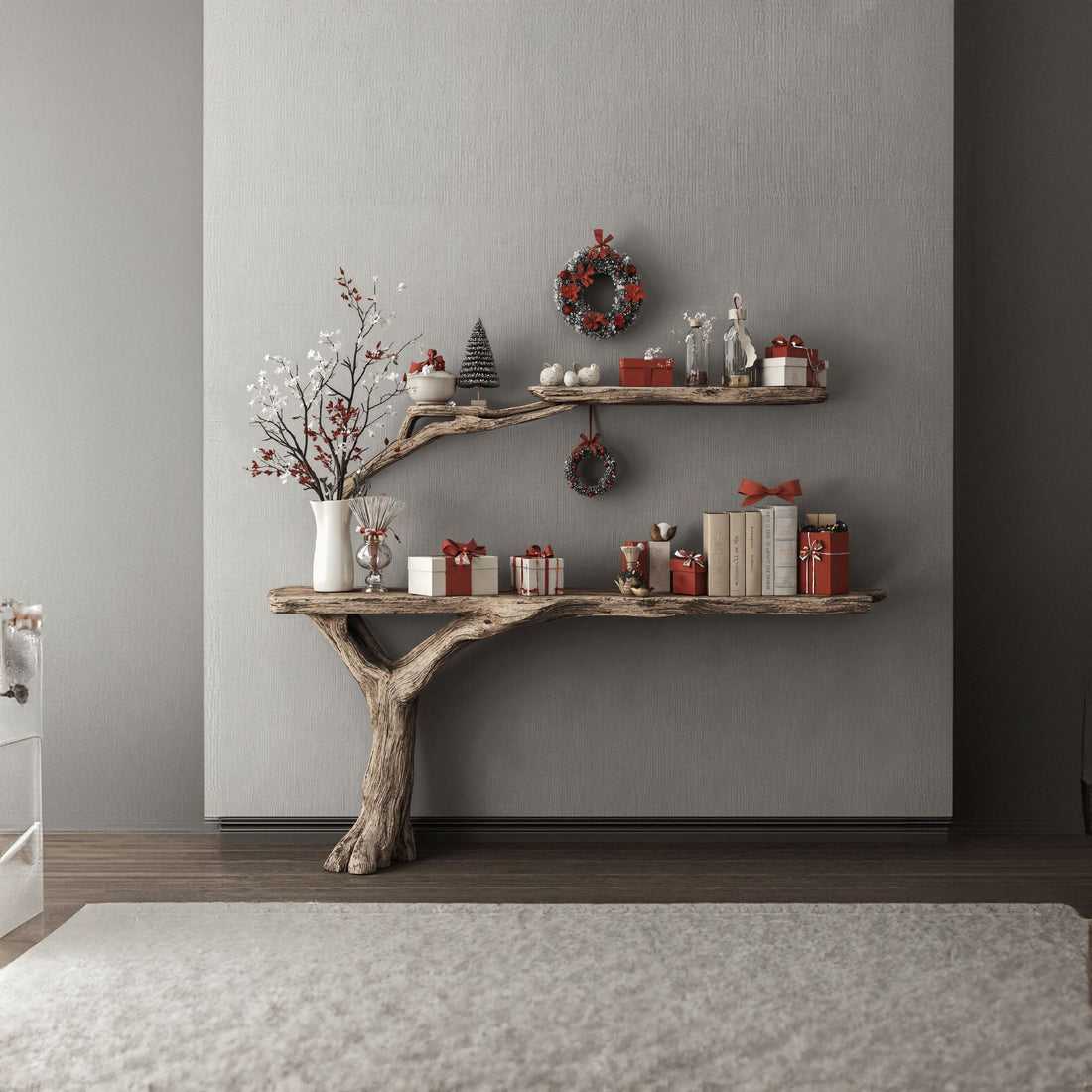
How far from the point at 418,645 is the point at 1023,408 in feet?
7.31

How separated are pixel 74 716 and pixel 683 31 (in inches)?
121

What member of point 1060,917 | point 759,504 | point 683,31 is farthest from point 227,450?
point 1060,917

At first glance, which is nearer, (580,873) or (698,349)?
(580,873)

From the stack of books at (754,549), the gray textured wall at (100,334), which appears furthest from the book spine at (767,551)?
the gray textured wall at (100,334)

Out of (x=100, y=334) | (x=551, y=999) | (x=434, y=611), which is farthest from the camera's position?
(x=100, y=334)

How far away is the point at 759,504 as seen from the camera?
336 centimetres

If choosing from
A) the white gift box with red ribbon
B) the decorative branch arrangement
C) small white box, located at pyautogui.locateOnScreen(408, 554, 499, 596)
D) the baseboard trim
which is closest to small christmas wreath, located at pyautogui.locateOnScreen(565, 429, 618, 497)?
the white gift box with red ribbon

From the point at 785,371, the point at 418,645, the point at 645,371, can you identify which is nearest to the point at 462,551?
Result: the point at 418,645

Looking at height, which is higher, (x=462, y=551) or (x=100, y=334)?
(x=100, y=334)

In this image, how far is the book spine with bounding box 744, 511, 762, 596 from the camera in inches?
122

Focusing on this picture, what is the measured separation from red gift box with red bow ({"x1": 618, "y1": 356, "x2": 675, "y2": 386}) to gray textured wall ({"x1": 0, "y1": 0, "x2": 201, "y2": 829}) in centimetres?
150

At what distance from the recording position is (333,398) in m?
3.33

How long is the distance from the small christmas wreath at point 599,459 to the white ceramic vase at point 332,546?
2.40ft

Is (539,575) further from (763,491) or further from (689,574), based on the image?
(763,491)
